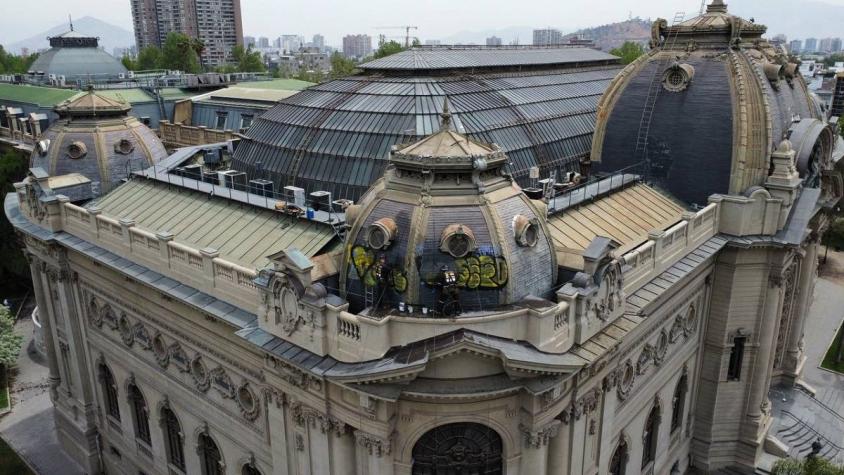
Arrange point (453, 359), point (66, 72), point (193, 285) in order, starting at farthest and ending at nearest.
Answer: point (66, 72) → point (193, 285) → point (453, 359)

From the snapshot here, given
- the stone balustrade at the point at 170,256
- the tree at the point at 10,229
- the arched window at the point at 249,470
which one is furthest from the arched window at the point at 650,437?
the tree at the point at 10,229

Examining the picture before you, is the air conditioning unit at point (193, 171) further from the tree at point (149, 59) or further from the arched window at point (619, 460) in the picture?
the tree at point (149, 59)

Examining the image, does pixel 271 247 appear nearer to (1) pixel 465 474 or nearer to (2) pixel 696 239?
(1) pixel 465 474

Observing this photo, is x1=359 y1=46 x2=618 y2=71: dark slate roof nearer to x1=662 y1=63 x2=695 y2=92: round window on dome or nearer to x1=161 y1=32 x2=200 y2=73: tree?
x1=662 y1=63 x2=695 y2=92: round window on dome

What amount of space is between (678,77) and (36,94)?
83061 millimetres

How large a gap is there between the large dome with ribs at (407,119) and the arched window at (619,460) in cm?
1622

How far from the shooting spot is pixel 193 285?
31.0 meters

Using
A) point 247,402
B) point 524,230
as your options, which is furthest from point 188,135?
point 524,230

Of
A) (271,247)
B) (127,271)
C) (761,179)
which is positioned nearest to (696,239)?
(761,179)

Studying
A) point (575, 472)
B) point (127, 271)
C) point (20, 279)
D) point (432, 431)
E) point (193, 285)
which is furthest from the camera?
point (20, 279)

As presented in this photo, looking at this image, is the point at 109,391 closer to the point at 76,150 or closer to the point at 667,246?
the point at 76,150

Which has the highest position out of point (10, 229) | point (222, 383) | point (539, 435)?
point (539, 435)

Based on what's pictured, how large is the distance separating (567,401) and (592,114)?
2966 centimetres

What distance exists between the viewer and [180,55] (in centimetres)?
16312
